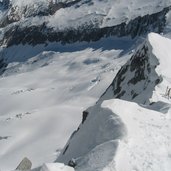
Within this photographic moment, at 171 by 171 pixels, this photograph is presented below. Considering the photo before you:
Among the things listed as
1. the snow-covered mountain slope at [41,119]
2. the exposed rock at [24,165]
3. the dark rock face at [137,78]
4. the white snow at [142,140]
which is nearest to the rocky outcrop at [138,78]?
the dark rock face at [137,78]

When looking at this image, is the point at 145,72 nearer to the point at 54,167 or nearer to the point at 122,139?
the point at 122,139

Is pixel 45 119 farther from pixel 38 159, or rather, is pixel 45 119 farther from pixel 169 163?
pixel 169 163

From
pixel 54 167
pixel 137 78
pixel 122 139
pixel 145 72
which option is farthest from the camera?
pixel 137 78

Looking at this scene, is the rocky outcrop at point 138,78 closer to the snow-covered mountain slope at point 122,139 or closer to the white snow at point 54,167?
the snow-covered mountain slope at point 122,139

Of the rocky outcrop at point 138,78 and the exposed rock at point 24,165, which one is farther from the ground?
the exposed rock at point 24,165

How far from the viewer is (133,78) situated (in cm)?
5119

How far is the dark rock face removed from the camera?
4703cm

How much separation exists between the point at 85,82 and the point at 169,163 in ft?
567

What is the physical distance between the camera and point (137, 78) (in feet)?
164

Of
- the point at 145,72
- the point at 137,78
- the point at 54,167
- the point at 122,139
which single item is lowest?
the point at 137,78

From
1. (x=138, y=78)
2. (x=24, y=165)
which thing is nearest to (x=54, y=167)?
(x=24, y=165)

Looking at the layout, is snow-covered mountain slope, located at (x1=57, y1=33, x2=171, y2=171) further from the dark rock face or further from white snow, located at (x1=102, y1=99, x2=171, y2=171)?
the dark rock face

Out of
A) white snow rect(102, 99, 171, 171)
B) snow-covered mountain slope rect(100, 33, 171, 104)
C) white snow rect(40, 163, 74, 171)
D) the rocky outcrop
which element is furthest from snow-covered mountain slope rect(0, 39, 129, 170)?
white snow rect(40, 163, 74, 171)

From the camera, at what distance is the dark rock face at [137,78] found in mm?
47031
